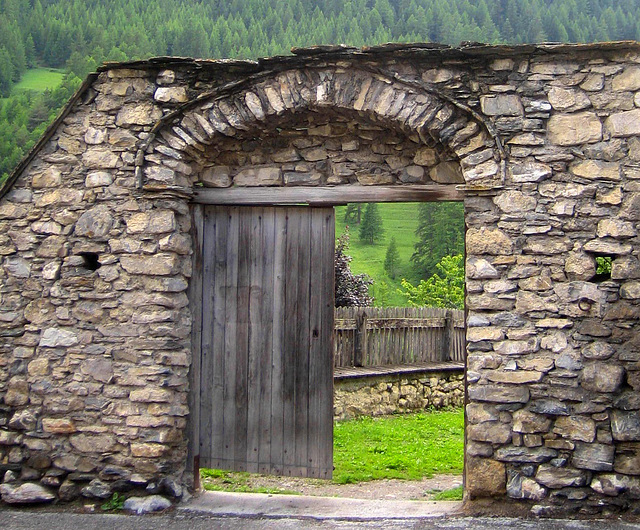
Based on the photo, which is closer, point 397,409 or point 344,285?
point 397,409

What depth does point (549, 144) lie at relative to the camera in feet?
16.1

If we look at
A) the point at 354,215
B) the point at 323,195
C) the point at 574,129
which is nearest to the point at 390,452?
the point at 323,195

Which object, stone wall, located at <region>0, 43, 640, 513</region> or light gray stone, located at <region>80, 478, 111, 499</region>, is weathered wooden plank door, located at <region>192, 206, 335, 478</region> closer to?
stone wall, located at <region>0, 43, 640, 513</region>

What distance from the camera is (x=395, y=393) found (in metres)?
11.0

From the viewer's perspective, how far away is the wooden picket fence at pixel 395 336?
37.0ft

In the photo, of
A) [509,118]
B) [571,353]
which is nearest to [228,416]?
[571,353]

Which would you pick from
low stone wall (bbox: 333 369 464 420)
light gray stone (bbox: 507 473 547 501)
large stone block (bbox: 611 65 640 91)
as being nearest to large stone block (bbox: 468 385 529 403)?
light gray stone (bbox: 507 473 547 501)

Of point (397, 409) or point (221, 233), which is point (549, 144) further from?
point (397, 409)

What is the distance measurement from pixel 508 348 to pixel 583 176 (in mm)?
1345

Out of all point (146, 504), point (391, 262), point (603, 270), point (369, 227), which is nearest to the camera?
point (146, 504)

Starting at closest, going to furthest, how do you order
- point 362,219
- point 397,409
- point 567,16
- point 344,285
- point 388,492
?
point 388,492
point 397,409
point 344,285
point 362,219
point 567,16

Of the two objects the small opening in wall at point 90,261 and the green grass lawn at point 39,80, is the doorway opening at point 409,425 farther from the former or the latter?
the green grass lawn at point 39,80

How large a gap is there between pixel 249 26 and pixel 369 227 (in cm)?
2197

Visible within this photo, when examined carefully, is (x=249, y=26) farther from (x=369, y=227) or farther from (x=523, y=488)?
(x=523, y=488)
